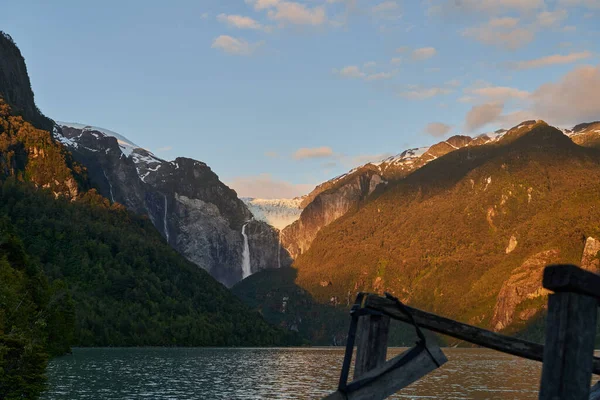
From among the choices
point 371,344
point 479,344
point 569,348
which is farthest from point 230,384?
point 569,348

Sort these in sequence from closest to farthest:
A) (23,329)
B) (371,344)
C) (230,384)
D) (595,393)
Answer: (371,344), (595,393), (23,329), (230,384)

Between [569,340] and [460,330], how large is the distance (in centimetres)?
193

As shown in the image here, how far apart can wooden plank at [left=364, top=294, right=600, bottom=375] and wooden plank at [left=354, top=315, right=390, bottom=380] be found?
249 mm

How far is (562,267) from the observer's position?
22.1 ft

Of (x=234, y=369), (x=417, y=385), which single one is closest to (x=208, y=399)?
(x=417, y=385)

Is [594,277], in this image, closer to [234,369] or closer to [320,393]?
[320,393]

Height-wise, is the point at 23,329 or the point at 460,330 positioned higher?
the point at 460,330

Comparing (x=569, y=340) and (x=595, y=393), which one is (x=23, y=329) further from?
(x=569, y=340)

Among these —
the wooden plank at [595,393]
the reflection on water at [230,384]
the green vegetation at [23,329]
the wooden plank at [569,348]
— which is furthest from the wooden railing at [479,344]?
the reflection on water at [230,384]

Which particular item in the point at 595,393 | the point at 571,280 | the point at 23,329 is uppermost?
the point at 571,280

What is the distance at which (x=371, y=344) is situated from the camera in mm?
9016

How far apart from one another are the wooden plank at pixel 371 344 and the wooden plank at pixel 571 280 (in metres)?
2.57

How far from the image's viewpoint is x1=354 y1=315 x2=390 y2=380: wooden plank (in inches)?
354

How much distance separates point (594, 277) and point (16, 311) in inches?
3094
